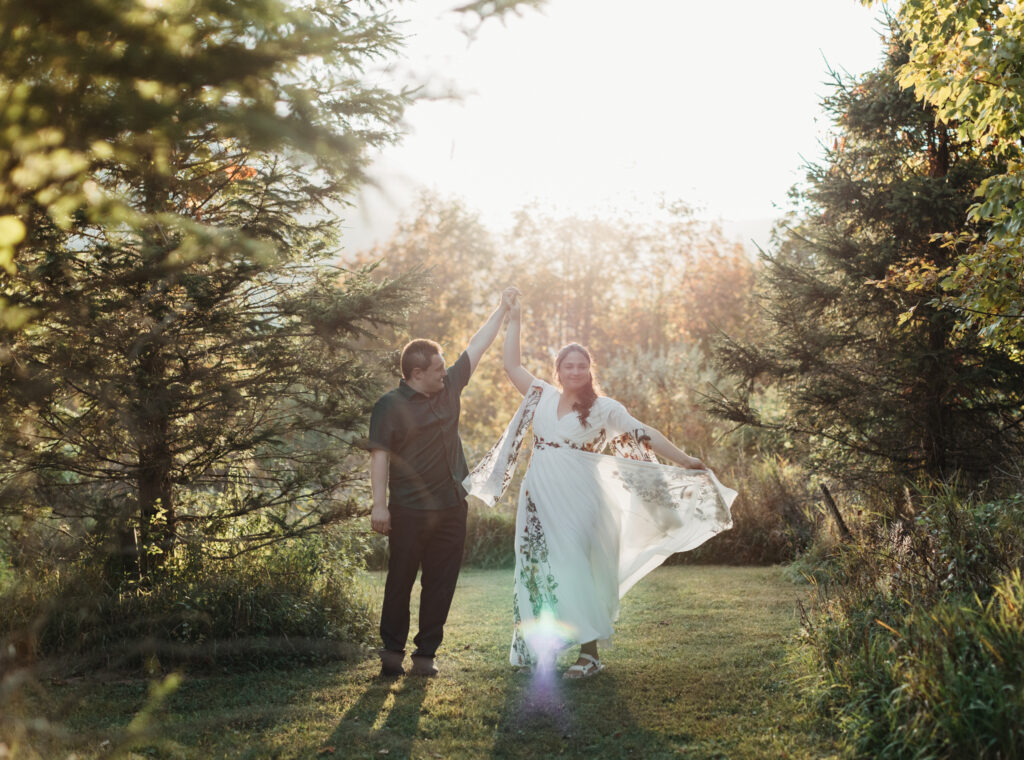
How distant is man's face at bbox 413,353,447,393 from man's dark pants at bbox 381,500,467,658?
794 millimetres

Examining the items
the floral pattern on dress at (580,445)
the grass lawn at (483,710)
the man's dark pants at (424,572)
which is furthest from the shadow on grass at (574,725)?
the floral pattern on dress at (580,445)

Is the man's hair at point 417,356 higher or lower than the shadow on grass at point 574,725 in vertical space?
higher

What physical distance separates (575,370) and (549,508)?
0.89 metres

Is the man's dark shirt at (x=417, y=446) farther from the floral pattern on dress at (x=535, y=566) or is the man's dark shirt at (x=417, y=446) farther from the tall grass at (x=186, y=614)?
the tall grass at (x=186, y=614)

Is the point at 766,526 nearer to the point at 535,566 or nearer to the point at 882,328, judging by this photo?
the point at 882,328

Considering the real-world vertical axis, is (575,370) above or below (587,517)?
above

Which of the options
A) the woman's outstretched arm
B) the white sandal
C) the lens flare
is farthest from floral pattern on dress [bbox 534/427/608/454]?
the white sandal

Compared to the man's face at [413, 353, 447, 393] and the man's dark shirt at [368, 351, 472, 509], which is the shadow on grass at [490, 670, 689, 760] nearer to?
the man's dark shirt at [368, 351, 472, 509]

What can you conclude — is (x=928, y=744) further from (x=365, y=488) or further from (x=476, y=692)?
(x=365, y=488)

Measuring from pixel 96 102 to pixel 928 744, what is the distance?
10.8 feet

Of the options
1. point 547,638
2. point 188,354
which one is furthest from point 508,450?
point 188,354

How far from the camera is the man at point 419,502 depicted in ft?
17.7

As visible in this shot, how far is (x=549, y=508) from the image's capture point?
212 inches

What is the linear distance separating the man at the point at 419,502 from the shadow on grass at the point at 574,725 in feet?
2.60
